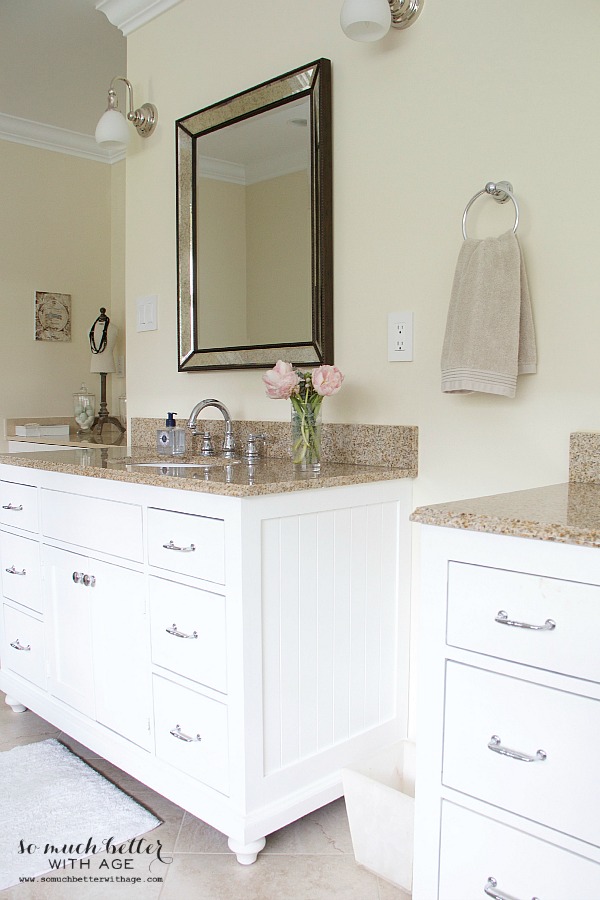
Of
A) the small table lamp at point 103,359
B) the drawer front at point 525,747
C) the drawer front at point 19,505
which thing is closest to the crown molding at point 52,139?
the small table lamp at point 103,359

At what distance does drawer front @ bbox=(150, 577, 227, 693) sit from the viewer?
163 cm

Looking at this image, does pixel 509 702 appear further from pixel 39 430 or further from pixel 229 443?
pixel 39 430

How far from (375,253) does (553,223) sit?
20.3 inches

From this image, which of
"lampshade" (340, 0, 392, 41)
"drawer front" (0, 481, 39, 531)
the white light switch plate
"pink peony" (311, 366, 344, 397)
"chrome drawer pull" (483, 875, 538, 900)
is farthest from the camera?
the white light switch plate

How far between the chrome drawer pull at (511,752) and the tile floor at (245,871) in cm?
63

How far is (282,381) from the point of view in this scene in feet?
6.14

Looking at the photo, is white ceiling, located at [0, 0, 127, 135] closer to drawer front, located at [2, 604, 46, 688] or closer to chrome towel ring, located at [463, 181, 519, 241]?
chrome towel ring, located at [463, 181, 519, 241]

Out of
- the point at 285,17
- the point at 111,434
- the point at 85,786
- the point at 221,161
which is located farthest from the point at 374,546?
the point at 111,434

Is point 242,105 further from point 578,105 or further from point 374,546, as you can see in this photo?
point 374,546

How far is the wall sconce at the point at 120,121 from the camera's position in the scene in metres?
2.59

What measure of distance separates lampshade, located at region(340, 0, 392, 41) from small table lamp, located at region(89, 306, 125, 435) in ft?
8.93

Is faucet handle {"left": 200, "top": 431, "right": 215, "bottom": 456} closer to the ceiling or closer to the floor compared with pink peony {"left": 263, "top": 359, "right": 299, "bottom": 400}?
closer to the floor

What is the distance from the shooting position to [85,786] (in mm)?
1996

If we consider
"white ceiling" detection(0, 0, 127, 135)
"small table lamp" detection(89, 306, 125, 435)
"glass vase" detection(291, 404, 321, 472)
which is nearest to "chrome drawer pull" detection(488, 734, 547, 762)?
"glass vase" detection(291, 404, 321, 472)
